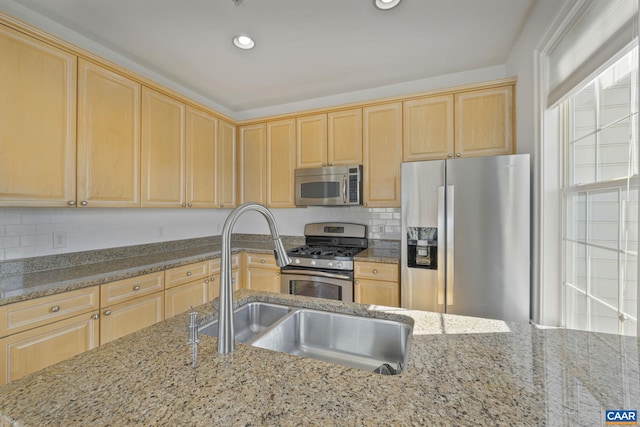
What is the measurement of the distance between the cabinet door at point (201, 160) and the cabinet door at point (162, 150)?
9cm

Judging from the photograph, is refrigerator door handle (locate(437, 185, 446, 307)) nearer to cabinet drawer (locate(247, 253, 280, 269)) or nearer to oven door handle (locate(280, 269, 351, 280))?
oven door handle (locate(280, 269, 351, 280))

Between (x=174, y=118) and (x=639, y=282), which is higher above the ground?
(x=174, y=118)

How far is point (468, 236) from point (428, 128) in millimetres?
1130

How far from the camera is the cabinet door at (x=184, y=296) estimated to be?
7.76 feet

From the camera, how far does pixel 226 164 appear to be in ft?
11.1

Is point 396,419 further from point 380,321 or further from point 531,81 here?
point 531,81

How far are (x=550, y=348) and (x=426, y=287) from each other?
1427 millimetres

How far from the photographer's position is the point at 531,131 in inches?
79.6

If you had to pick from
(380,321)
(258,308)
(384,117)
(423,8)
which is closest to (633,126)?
(380,321)

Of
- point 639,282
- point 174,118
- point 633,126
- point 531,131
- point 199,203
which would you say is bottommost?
point 639,282

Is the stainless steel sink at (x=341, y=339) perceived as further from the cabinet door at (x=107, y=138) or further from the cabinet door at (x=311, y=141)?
the cabinet door at (x=311, y=141)

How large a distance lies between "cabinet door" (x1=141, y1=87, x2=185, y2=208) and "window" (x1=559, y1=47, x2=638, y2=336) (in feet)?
9.82

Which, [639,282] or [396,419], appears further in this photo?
[639,282]

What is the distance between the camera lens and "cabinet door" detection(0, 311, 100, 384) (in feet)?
4.90
